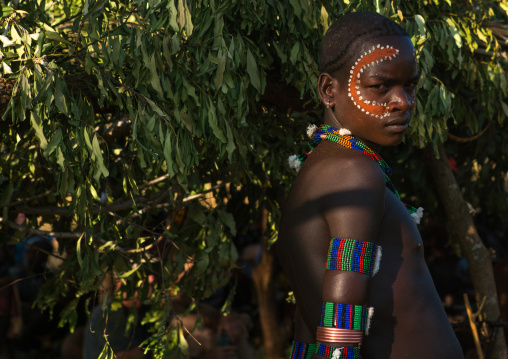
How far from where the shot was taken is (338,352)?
2.18 meters

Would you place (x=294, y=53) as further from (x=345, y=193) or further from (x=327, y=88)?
(x=345, y=193)

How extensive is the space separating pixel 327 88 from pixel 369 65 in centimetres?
20

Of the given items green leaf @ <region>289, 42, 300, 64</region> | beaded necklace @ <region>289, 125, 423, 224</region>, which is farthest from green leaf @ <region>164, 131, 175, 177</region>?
green leaf @ <region>289, 42, 300, 64</region>

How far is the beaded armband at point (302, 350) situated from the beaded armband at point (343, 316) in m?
0.36

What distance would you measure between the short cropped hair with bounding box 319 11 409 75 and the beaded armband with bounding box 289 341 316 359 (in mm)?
978

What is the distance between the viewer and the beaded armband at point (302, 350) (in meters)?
2.55

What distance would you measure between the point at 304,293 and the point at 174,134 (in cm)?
119

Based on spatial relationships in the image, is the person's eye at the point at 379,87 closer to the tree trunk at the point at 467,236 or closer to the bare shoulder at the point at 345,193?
the bare shoulder at the point at 345,193

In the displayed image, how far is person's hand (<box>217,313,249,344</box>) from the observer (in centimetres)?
621

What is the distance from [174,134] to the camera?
3381mm

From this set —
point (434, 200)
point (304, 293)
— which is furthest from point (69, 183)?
point (434, 200)

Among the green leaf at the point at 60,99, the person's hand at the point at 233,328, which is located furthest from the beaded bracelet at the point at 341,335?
the person's hand at the point at 233,328

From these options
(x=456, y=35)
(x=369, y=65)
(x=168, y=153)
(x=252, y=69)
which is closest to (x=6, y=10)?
(x=168, y=153)

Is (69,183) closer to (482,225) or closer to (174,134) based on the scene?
(174,134)
